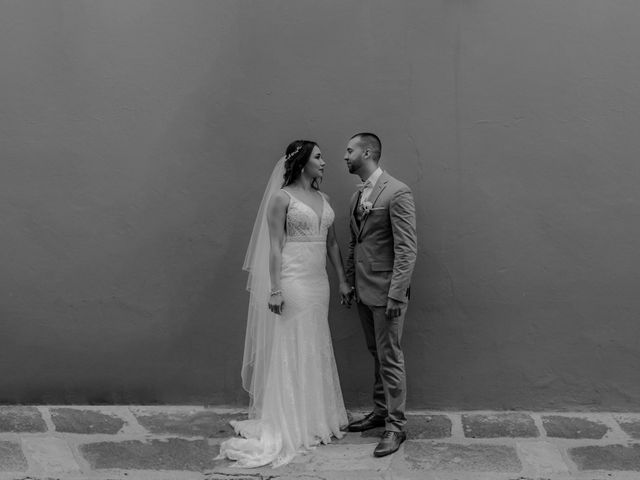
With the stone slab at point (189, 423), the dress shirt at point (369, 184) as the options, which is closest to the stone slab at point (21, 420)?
the stone slab at point (189, 423)

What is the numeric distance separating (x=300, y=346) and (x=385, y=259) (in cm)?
76

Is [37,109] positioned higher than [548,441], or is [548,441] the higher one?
[37,109]

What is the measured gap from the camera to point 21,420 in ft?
18.2

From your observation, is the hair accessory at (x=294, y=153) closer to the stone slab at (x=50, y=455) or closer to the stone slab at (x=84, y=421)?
the stone slab at (x=84, y=421)

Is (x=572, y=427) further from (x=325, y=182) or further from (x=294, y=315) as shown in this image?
(x=325, y=182)

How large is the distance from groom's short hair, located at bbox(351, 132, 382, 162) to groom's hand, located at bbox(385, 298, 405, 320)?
0.91m

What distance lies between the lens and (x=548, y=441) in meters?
5.20

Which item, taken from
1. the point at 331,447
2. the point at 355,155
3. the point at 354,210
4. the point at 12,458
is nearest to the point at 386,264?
the point at 354,210

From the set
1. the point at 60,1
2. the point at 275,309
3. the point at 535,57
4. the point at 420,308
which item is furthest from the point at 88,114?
the point at 535,57

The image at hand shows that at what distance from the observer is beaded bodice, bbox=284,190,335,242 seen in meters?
5.25

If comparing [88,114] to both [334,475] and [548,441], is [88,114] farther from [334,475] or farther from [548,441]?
[548,441]

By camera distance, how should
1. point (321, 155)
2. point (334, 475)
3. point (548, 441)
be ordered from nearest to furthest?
point (334, 475) → point (548, 441) → point (321, 155)

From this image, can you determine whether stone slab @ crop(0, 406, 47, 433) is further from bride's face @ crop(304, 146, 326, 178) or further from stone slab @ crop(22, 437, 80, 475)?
bride's face @ crop(304, 146, 326, 178)

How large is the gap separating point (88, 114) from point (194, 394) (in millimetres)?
2021
